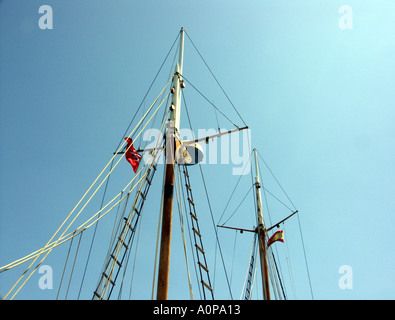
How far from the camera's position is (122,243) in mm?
10703

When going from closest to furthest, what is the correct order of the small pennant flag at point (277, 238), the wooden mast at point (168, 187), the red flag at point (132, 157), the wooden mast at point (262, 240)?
the wooden mast at point (168, 187)
the red flag at point (132, 157)
the wooden mast at point (262, 240)
the small pennant flag at point (277, 238)

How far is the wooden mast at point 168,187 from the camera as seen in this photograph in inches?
309

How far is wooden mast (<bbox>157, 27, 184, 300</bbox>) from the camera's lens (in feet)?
25.7

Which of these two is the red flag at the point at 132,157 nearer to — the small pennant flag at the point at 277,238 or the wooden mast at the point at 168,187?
the wooden mast at the point at 168,187

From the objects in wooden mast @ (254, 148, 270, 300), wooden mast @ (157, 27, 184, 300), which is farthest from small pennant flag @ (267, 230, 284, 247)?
wooden mast @ (157, 27, 184, 300)

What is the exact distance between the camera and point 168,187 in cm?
953

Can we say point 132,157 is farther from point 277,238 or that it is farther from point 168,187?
point 277,238

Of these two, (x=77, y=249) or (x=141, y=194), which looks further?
(x=141, y=194)

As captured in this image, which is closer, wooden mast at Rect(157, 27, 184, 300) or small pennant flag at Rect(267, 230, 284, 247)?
wooden mast at Rect(157, 27, 184, 300)

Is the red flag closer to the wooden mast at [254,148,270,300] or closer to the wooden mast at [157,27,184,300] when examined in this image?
the wooden mast at [157,27,184,300]

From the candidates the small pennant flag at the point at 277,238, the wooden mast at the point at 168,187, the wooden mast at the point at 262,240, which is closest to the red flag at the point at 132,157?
the wooden mast at the point at 168,187
